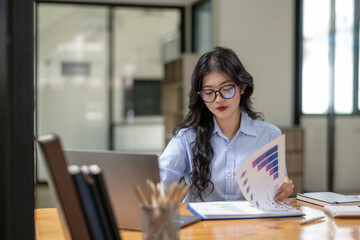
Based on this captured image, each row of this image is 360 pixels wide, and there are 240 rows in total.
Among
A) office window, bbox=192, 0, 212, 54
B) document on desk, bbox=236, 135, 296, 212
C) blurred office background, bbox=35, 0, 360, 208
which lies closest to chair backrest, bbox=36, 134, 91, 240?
document on desk, bbox=236, 135, 296, 212

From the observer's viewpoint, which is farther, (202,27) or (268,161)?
(202,27)

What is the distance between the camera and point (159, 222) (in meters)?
1.13

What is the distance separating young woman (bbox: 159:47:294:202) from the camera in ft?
7.29

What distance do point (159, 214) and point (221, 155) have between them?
1.20 m

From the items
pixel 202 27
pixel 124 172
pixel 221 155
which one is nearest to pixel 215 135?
pixel 221 155

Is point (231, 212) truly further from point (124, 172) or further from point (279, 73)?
point (279, 73)

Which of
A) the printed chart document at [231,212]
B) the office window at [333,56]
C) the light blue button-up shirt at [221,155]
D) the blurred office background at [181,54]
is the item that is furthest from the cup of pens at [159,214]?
the office window at [333,56]

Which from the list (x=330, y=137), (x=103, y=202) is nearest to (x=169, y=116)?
(x=330, y=137)

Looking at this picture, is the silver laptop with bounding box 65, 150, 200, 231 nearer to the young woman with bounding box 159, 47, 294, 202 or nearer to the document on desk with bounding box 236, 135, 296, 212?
the document on desk with bounding box 236, 135, 296, 212

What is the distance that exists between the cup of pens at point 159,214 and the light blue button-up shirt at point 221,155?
105 cm

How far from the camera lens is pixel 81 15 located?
689cm

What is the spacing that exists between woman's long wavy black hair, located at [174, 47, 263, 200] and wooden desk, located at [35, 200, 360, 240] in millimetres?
490

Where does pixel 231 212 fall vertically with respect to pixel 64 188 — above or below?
below

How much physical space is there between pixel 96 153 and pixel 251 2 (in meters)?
4.80
